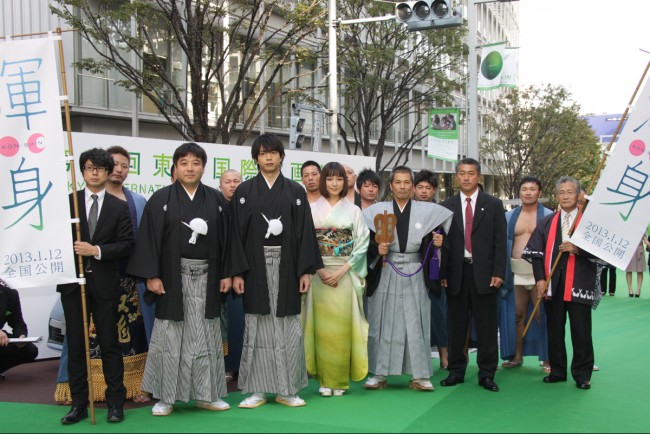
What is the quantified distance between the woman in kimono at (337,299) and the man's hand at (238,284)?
0.68 meters

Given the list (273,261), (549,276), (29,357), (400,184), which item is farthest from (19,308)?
(549,276)

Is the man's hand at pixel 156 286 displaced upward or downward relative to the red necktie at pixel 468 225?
downward

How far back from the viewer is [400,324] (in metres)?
5.88

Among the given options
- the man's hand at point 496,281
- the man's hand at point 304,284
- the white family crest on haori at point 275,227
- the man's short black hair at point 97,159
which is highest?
the man's short black hair at point 97,159

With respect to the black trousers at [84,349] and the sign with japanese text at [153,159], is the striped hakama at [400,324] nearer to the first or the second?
the black trousers at [84,349]

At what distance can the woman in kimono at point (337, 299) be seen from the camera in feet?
18.7

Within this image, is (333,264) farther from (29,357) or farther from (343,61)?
(343,61)

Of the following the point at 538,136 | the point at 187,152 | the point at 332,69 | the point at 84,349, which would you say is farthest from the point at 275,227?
the point at 538,136

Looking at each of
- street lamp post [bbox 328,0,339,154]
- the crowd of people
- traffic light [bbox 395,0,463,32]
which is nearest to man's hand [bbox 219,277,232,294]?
the crowd of people

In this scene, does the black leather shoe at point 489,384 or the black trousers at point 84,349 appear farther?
the black leather shoe at point 489,384

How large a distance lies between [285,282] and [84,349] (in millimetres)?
1458

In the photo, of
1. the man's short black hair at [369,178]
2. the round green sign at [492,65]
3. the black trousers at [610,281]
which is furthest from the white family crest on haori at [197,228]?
the round green sign at [492,65]

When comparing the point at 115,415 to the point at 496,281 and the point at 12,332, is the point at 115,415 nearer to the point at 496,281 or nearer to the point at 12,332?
the point at 12,332

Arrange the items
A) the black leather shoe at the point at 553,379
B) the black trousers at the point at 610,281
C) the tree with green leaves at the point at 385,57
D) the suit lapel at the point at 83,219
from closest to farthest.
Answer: the suit lapel at the point at 83,219, the black leather shoe at the point at 553,379, the black trousers at the point at 610,281, the tree with green leaves at the point at 385,57
